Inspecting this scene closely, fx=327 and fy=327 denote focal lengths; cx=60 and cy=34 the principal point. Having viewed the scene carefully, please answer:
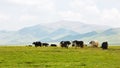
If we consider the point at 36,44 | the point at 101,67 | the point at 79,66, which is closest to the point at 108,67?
the point at 101,67

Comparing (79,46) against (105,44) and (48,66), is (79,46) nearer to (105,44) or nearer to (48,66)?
(105,44)

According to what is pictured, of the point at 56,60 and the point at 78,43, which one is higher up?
the point at 78,43

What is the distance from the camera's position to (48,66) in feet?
112

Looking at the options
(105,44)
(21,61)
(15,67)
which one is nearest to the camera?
(15,67)

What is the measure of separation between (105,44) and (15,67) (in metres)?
42.9

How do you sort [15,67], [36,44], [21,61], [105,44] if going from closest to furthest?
[15,67], [21,61], [105,44], [36,44]

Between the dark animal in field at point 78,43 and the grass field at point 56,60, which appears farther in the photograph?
the dark animal in field at point 78,43

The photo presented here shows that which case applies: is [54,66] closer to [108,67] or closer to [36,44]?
[108,67]

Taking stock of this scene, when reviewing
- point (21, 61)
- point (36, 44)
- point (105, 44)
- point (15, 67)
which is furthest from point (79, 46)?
point (15, 67)

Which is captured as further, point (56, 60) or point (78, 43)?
point (78, 43)

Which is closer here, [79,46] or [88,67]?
[88,67]

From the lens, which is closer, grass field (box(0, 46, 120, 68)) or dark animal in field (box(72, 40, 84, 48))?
grass field (box(0, 46, 120, 68))

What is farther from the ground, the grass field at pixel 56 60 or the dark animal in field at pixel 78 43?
the dark animal in field at pixel 78 43

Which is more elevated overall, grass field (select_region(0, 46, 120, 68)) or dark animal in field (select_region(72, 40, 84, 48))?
dark animal in field (select_region(72, 40, 84, 48))
